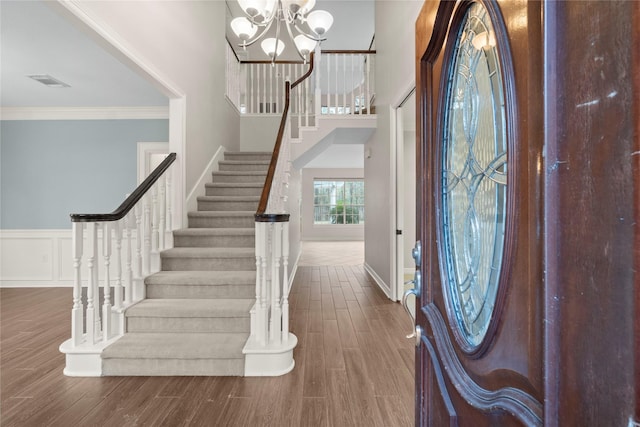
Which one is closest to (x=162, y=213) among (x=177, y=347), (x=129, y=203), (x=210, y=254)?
(x=129, y=203)

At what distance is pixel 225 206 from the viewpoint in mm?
3859

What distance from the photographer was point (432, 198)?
82 centimetres

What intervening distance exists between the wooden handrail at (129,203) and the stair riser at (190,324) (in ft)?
2.63

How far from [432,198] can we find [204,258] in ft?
8.33

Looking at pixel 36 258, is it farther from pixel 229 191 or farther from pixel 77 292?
pixel 77 292

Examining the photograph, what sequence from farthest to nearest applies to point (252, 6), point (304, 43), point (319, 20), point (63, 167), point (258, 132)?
point (258, 132) → point (63, 167) → point (304, 43) → point (319, 20) → point (252, 6)

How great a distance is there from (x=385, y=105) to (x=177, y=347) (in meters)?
3.52

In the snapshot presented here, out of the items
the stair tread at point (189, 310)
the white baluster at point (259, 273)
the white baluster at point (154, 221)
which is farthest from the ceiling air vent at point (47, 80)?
the white baluster at point (259, 273)

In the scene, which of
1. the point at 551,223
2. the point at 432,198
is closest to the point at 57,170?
the point at 432,198

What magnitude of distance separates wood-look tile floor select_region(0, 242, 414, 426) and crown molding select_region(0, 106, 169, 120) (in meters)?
3.00

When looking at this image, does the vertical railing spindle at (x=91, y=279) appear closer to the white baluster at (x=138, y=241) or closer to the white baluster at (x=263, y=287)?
the white baluster at (x=138, y=241)

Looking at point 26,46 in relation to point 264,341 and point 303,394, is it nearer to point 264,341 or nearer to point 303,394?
point 264,341

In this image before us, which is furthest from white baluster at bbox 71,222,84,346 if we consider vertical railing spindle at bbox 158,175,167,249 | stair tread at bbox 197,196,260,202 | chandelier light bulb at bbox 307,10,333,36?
chandelier light bulb at bbox 307,10,333,36

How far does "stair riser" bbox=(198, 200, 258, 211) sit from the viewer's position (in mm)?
3816
